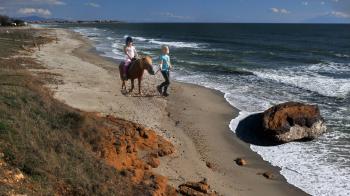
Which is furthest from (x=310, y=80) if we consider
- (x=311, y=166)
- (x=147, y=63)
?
(x=311, y=166)

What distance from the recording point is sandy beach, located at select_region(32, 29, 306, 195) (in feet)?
39.8

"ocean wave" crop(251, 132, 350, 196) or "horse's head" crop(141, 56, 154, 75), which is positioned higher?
"horse's head" crop(141, 56, 154, 75)

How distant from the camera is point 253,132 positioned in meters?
16.4

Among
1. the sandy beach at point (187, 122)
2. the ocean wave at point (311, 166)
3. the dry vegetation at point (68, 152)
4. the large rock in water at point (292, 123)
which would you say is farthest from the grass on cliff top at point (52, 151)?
the large rock in water at point (292, 123)

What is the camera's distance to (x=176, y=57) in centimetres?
4319

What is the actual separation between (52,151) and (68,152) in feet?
1.21

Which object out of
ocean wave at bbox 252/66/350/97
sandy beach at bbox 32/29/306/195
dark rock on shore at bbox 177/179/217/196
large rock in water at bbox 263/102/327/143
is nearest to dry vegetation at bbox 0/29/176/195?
dark rock on shore at bbox 177/179/217/196

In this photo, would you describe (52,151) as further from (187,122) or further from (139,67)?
(187,122)

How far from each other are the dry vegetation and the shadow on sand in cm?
380

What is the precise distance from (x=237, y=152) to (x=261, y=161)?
3.18ft

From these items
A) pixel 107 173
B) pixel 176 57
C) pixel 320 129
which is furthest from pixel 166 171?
pixel 176 57

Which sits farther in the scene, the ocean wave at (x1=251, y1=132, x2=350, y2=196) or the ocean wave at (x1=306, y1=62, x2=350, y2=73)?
the ocean wave at (x1=306, y1=62, x2=350, y2=73)

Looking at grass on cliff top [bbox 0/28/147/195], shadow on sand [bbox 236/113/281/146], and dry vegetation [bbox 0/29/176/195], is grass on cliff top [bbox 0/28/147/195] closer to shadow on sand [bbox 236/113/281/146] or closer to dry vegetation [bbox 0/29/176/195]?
dry vegetation [bbox 0/29/176/195]

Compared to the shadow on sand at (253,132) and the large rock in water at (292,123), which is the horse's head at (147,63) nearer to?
the shadow on sand at (253,132)
